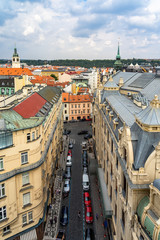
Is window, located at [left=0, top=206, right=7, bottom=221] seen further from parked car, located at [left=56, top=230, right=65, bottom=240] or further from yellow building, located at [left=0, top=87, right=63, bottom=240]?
parked car, located at [left=56, top=230, right=65, bottom=240]

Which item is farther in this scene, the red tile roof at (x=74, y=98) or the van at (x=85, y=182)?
the red tile roof at (x=74, y=98)

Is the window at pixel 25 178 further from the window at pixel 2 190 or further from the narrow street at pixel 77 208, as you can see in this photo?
the narrow street at pixel 77 208

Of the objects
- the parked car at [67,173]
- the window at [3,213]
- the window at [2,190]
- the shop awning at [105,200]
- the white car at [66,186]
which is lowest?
the white car at [66,186]

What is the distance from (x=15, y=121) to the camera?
3378 cm

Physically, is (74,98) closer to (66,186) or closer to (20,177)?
(66,186)

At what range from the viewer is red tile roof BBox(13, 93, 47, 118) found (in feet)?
141

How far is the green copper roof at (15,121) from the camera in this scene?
32.3 metres

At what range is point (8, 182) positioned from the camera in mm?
31578

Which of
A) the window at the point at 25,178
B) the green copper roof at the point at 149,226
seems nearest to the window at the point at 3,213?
the window at the point at 25,178

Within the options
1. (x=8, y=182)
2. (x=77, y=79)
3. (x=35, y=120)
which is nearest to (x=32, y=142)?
(x=35, y=120)

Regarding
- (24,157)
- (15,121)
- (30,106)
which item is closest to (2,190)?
(24,157)

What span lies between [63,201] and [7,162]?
2449 cm

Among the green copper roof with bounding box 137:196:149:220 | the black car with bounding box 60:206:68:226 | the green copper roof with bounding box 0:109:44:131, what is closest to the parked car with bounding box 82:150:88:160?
A: the black car with bounding box 60:206:68:226

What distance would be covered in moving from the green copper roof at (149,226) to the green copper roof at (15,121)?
20173mm
